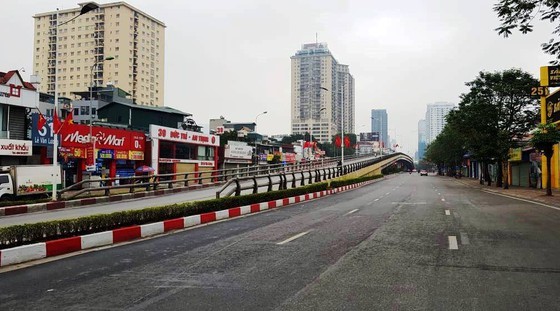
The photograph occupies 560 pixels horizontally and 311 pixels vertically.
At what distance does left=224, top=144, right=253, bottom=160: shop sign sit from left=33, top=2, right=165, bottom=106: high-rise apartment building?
64.9 m

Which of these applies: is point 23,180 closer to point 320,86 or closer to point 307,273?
point 307,273

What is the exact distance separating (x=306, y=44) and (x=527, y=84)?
Result: 7442cm

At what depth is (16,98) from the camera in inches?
1190

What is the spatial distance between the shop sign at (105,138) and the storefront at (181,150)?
5.29ft

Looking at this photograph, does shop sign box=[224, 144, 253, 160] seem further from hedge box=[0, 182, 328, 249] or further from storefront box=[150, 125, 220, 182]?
hedge box=[0, 182, 328, 249]

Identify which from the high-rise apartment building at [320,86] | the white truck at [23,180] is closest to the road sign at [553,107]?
the high-rise apartment building at [320,86]

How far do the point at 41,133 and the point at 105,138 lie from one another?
6974mm

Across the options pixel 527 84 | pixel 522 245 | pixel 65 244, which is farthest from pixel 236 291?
pixel 527 84

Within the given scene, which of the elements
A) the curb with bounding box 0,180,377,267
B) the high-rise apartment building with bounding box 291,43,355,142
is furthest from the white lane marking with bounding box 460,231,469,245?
the high-rise apartment building with bounding box 291,43,355,142

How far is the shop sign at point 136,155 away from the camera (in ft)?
136

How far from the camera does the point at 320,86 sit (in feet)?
199

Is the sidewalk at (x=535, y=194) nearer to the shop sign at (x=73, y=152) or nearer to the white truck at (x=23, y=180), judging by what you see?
the white truck at (x=23, y=180)

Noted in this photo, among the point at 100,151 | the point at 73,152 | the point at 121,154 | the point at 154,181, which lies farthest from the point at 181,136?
the point at 154,181

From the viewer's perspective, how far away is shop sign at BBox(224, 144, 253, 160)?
59.8 m
